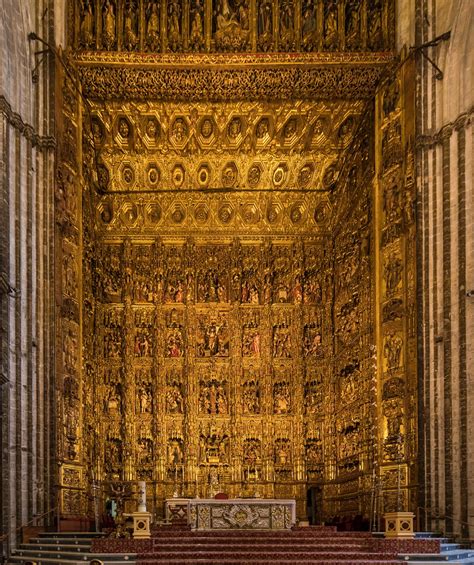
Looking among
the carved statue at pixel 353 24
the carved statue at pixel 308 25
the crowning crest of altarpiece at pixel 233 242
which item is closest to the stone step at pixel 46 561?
the crowning crest of altarpiece at pixel 233 242

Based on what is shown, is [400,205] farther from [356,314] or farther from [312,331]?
[312,331]

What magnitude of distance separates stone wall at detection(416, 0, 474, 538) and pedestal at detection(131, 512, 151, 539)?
6.98 meters

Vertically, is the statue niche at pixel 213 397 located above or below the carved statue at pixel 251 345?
below

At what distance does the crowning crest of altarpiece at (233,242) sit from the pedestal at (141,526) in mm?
5628

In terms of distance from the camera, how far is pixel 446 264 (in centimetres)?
2542

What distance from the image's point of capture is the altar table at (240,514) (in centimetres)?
2420

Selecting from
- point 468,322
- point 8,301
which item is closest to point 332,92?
point 468,322

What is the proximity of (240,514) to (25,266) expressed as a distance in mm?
7940

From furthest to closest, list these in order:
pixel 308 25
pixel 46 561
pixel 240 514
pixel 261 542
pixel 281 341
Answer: pixel 281 341 < pixel 308 25 < pixel 240 514 < pixel 261 542 < pixel 46 561

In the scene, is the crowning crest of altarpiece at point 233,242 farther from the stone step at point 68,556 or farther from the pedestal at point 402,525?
the pedestal at point 402,525

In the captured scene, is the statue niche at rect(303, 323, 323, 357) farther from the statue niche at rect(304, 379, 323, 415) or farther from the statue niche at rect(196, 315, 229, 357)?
the statue niche at rect(196, 315, 229, 357)

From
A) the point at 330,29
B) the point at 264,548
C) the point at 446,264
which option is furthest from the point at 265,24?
the point at 264,548

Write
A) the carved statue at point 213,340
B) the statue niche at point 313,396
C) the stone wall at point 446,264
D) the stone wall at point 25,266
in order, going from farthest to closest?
the carved statue at point 213,340, the statue niche at point 313,396, the stone wall at point 446,264, the stone wall at point 25,266

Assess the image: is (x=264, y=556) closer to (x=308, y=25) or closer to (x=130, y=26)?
(x=308, y=25)
